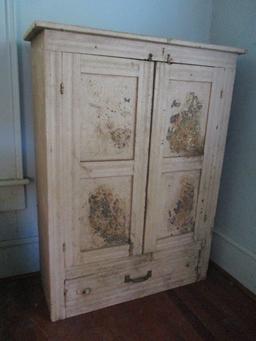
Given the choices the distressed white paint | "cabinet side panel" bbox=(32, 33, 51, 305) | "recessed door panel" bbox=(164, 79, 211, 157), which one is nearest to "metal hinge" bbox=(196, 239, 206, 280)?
"recessed door panel" bbox=(164, 79, 211, 157)

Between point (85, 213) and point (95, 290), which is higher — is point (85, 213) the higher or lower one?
the higher one

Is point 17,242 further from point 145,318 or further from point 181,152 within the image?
point 181,152

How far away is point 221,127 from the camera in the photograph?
5.67 feet

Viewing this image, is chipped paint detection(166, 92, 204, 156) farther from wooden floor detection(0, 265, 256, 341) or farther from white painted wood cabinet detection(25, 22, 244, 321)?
wooden floor detection(0, 265, 256, 341)

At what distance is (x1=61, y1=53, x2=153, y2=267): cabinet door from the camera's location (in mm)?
1345

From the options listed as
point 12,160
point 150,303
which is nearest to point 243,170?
point 150,303

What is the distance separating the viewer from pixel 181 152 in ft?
5.45

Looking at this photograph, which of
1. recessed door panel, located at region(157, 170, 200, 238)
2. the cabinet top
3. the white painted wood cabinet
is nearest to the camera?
the cabinet top

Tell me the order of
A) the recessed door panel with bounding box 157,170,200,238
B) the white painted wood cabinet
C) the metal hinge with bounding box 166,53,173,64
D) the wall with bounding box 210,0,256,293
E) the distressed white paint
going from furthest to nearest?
the wall with bounding box 210,0,256,293
the recessed door panel with bounding box 157,170,200,238
the distressed white paint
the metal hinge with bounding box 166,53,173,64
the white painted wood cabinet

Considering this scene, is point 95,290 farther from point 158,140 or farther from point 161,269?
point 158,140

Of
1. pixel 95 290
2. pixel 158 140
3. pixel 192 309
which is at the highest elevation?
pixel 158 140

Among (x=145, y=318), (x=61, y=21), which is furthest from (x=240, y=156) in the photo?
(x=61, y=21)

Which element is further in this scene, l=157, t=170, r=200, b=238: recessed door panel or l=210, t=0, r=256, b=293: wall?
l=210, t=0, r=256, b=293: wall

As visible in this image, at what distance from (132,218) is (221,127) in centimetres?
79
